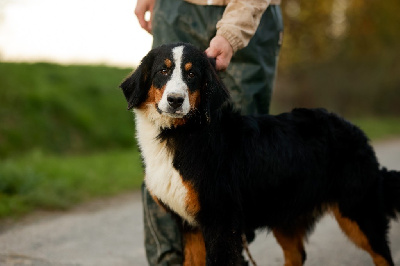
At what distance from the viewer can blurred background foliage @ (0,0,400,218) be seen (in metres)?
7.66

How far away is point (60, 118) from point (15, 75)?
5.19ft

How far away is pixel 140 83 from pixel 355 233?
6.27 feet

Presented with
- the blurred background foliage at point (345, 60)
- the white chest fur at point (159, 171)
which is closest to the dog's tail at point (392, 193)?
the white chest fur at point (159, 171)

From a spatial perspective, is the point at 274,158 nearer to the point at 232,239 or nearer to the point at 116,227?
the point at 232,239

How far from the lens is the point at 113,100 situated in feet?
45.5

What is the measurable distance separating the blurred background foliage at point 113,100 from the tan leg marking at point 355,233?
3.88 metres

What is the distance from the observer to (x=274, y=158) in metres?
3.54

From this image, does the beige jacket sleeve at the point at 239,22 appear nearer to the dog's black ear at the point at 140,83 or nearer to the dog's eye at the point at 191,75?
the dog's eye at the point at 191,75

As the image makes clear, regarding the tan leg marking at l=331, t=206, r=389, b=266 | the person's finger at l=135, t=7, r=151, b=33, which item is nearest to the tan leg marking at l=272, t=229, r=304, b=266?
the tan leg marking at l=331, t=206, r=389, b=266

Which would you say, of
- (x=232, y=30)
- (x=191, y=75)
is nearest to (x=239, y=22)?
(x=232, y=30)

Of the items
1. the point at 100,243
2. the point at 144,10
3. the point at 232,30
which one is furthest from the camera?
the point at 100,243

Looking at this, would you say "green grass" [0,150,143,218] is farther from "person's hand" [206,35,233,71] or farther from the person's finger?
"person's hand" [206,35,233,71]

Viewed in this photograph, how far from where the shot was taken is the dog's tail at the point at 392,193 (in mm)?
3928

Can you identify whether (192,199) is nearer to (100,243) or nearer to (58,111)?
(100,243)
